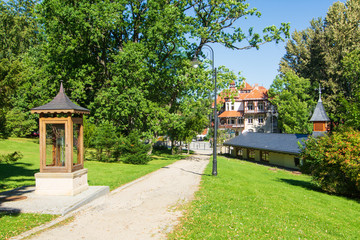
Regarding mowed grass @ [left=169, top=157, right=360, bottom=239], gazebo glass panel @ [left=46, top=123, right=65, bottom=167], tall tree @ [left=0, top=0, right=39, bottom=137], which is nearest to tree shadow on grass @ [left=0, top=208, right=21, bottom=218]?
gazebo glass panel @ [left=46, top=123, right=65, bottom=167]

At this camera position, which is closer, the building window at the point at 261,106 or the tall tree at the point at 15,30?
the tall tree at the point at 15,30

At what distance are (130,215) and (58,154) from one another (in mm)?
4976

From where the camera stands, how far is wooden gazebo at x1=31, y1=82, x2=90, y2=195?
37.9 ft

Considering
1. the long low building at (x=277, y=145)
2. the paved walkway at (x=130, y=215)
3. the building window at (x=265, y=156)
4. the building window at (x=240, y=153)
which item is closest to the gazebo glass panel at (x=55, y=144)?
the paved walkway at (x=130, y=215)

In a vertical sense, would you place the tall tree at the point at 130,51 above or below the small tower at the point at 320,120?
above

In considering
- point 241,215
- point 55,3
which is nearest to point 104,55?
point 55,3

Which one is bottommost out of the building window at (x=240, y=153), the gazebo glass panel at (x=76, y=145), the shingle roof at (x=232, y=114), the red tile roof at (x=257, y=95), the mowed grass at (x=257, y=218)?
the building window at (x=240, y=153)

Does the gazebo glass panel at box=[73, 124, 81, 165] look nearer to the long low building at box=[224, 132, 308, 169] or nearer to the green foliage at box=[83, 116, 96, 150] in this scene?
the green foliage at box=[83, 116, 96, 150]

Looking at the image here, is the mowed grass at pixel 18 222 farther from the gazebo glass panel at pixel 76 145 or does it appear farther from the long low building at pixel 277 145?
the long low building at pixel 277 145

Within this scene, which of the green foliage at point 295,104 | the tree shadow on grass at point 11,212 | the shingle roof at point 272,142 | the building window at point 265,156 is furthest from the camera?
the green foliage at point 295,104

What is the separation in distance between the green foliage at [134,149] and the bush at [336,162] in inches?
562

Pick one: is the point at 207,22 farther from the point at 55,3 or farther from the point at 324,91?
the point at 324,91

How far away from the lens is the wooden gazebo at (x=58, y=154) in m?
11.5

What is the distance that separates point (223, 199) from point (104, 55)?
23.5 metres
